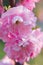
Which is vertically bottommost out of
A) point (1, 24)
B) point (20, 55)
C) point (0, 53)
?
point (20, 55)

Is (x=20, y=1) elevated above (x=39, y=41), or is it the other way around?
(x=20, y=1)

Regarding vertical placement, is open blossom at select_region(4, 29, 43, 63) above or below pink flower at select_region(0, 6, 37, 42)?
below

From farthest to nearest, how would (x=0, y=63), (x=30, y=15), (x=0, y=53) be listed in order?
1. (x=0, y=53)
2. (x=0, y=63)
3. (x=30, y=15)

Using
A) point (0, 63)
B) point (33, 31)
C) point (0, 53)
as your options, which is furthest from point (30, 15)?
point (0, 53)

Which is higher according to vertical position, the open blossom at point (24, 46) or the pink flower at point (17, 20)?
the pink flower at point (17, 20)

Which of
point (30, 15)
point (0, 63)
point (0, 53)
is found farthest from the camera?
point (0, 53)

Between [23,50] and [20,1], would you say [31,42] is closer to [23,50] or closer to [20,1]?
[23,50]

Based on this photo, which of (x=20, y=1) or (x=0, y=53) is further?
(x=0, y=53)

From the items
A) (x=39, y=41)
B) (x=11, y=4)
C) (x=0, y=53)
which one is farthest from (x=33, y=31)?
(x=0, y=53)
